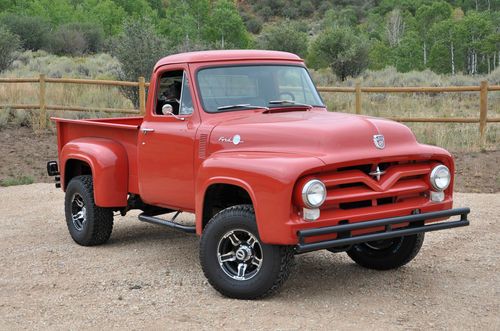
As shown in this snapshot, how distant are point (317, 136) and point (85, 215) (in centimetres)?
333

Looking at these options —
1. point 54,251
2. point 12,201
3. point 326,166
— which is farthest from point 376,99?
point 326,166

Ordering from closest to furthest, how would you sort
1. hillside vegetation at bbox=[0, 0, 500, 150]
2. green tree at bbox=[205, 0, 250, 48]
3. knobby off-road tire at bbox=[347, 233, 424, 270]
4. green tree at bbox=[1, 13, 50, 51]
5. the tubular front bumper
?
1. the tubular front bumper
2. knobby off-road tire at bbox=[347, 233, 424, 270]
3. hillside vegetation at bbox=[0, 0, 500, 150]
4. green tree at bbox=[1, 13, 50, 51]
5. green tree at bbox=[205, 0, 250, 48]

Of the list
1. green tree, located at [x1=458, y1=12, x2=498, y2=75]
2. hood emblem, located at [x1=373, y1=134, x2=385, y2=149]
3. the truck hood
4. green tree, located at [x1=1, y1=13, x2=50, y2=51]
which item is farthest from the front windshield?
green tree, located at [x1=458, y1=12, x2=498, y2=75]

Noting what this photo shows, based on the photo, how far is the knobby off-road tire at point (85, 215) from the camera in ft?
26.7

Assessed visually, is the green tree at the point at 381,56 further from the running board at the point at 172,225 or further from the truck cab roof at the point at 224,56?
the running board at the point at 172,225

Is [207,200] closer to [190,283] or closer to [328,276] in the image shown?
[190,283]

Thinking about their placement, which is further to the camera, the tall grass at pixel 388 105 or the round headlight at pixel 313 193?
the tall grass at pixel 388 105

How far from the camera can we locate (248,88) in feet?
22.8

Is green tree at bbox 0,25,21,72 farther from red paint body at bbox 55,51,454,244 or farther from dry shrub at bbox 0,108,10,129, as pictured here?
red paint body at bbox 55,51,454,244

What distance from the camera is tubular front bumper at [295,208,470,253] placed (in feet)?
17.9

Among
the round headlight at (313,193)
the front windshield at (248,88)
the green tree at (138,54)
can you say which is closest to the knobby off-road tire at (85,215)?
the front windshield at (248,88)

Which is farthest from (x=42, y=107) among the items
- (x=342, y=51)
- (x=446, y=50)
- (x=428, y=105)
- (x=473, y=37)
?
(x=473, y=37)

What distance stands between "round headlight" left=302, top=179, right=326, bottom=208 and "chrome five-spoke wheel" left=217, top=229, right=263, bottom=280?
0.62 metres

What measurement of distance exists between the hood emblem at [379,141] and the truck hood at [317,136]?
0.02 meters
